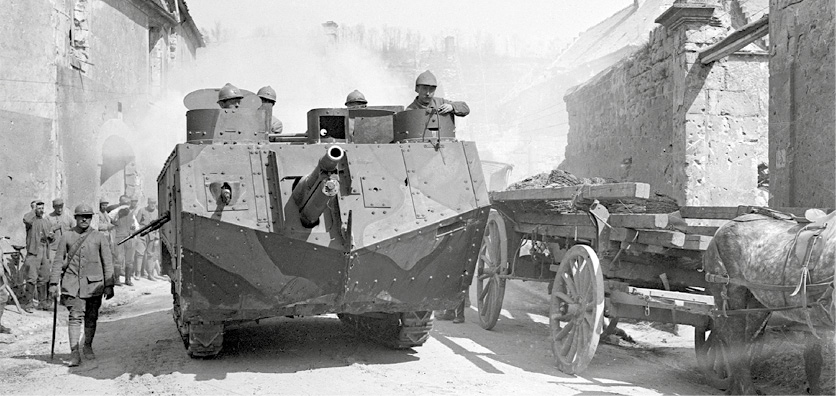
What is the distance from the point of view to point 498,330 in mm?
9930

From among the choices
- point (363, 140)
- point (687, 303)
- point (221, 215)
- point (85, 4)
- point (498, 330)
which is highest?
point (85, 4)

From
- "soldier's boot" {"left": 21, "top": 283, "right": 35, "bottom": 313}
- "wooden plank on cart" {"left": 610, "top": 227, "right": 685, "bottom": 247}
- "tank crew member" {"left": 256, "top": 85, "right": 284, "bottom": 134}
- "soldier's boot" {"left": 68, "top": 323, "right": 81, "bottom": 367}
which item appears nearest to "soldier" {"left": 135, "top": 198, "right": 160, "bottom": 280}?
"soldier's boot" {"left": 21, "top": 283, "right": 35, "bottom": 313}

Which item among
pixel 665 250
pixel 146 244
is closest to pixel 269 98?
pixel 665 250

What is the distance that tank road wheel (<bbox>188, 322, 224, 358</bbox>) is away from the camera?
732cm

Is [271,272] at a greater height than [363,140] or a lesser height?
lesser

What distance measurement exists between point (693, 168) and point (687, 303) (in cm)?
477

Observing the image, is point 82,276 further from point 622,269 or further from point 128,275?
point 128,275

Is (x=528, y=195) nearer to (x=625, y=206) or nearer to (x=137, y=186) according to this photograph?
(x=625, y=206)

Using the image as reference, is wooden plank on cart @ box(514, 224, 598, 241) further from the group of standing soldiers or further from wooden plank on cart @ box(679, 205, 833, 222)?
the group of standing soldiers

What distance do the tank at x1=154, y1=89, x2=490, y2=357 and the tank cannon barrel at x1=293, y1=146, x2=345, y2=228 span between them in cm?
1

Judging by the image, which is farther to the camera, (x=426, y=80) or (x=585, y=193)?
(x=426, y=80)

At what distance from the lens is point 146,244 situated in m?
16.5

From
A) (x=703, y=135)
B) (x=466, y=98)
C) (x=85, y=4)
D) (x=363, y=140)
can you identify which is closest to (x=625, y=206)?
(x=363, y=140)

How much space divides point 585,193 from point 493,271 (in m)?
2.99
